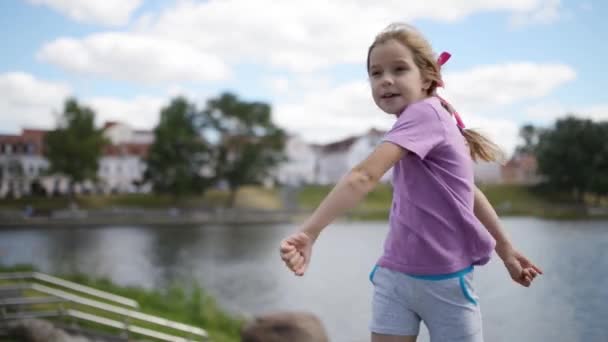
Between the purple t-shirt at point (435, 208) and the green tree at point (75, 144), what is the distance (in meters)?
50.4

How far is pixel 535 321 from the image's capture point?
6973 millimetres

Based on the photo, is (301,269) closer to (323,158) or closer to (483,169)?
(483,169)

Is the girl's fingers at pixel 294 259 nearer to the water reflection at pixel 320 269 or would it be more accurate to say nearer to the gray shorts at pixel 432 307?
the gray shorts at pixel 432 307

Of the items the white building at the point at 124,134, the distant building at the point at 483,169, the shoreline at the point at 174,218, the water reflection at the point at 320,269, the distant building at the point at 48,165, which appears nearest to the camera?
the distant building at the point at 483,169

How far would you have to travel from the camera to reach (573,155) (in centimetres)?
3756

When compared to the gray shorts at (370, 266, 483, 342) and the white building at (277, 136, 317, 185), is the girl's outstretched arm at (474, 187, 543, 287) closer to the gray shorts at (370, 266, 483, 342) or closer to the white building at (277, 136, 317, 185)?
the gray shorts at (370, 266, 483, 342)

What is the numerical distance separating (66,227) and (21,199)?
12.8 metres

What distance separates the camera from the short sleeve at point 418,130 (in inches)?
70.7

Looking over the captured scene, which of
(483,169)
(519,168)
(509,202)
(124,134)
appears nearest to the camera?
(483,169)

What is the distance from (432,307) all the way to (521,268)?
0.51 meters

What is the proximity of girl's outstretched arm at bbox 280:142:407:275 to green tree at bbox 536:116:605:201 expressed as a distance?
33.0 metres

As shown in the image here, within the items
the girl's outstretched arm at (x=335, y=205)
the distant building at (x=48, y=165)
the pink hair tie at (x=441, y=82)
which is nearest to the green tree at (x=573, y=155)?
the pink hair tie at (x=441, y=82)

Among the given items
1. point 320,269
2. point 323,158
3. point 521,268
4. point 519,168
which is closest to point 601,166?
point 320,269

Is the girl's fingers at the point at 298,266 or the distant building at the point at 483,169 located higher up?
the distant building at the point at 483,169
